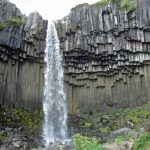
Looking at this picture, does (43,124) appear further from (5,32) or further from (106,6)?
(106,6)

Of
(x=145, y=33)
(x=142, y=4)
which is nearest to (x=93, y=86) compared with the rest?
(x=145, y=33)

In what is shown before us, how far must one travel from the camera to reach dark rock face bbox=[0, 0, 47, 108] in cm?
3252

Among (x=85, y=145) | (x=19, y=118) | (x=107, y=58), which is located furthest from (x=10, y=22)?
(x=85, y=145)

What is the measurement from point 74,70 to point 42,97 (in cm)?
445

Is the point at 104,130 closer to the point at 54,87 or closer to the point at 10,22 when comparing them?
the point at 54,87

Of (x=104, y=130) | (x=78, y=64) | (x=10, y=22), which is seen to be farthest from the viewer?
(x=78, y=64)

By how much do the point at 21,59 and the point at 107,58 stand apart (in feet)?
29.4

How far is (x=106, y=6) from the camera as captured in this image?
3647cm

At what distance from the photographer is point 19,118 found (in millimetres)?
31531

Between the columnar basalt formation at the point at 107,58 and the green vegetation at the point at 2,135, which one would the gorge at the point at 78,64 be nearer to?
the columnar basalt formation at the point at 107,58

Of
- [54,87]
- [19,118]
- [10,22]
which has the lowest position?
[19,118]

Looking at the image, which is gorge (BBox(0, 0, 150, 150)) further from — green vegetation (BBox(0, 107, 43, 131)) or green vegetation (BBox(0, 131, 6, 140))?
green vegetation (BBox(0, 131, 6, 140))

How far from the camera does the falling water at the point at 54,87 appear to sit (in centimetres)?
3394

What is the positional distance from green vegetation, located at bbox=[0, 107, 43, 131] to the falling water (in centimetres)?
131
